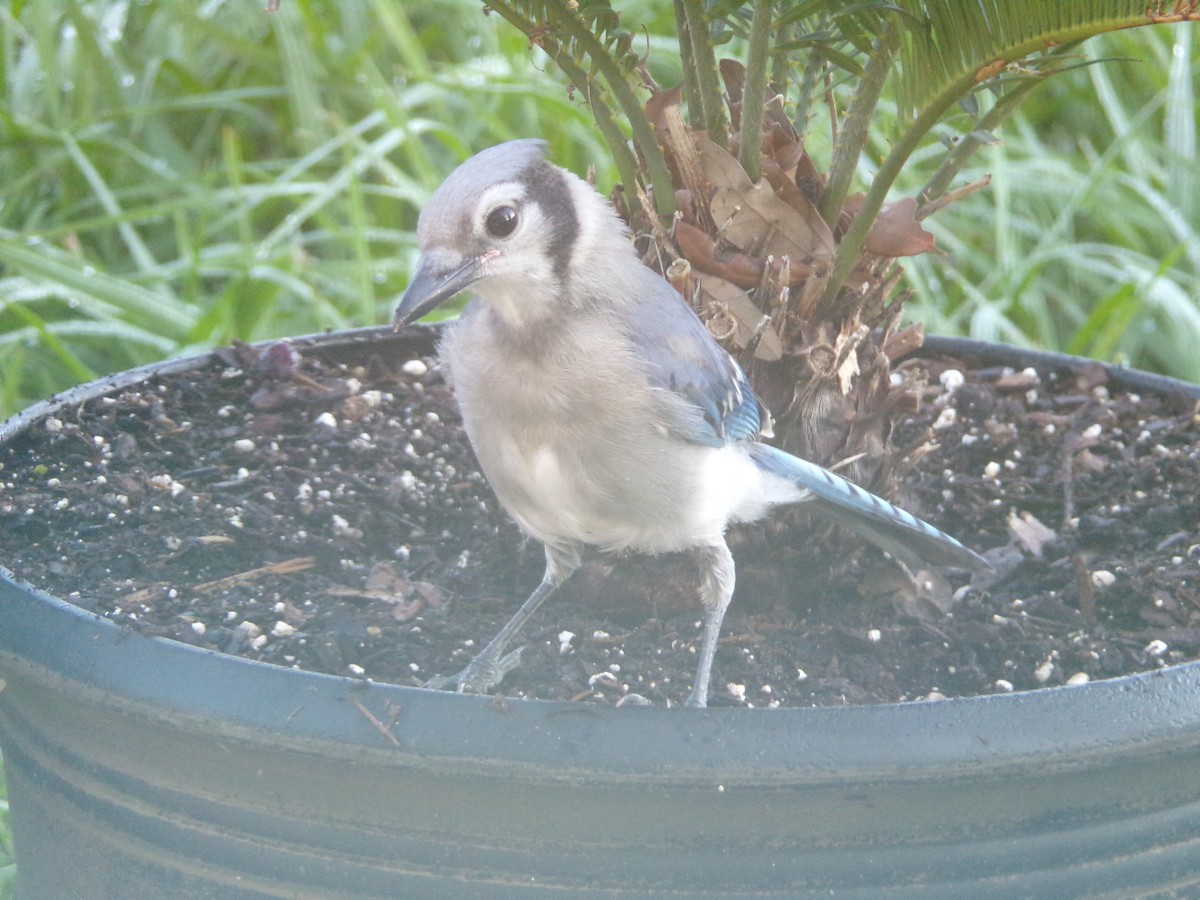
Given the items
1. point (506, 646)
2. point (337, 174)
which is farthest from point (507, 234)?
point (337, 174)

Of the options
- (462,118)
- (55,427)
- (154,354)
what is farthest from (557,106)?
(55,427)

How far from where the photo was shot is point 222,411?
101 inches

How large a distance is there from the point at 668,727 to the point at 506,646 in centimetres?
58

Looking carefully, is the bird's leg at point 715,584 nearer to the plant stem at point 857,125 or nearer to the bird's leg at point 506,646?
the bird's leg at point 506,646

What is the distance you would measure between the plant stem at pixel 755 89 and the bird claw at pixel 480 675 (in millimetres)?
708

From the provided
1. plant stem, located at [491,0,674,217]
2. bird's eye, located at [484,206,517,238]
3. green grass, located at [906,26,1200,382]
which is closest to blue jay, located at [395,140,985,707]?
bird's eye, located at [484,206,517,238]

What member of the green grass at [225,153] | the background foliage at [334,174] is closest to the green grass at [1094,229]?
the background foliage at [334,174]

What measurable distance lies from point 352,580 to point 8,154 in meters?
2.86

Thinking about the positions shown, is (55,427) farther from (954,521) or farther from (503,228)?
(954,521)

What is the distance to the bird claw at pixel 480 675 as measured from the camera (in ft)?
6.03

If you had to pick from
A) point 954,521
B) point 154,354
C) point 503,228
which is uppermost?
point 503,228

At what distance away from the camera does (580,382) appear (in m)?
1.86

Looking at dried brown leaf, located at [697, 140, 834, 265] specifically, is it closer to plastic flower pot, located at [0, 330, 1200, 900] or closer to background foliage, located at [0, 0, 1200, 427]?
plastic flower pot, located at [0, 330, 1200, 900]

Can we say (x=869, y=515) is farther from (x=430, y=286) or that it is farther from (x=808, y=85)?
(x=430, y=286)
